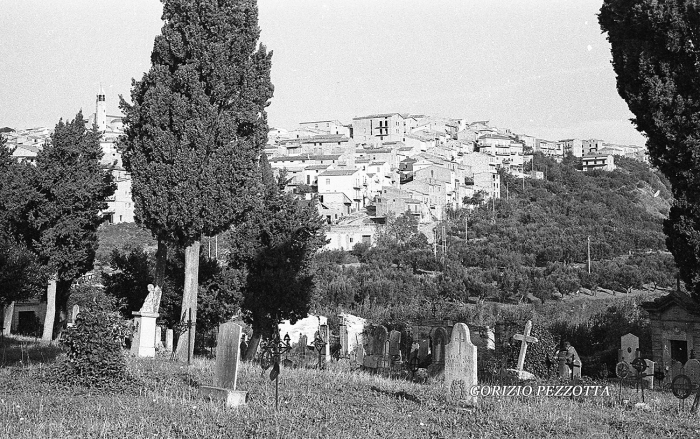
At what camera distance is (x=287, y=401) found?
12.2 meters

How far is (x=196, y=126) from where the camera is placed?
20516mm

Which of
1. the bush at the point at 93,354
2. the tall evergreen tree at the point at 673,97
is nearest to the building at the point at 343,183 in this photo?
the tall evergreen tree at the point at 673,97

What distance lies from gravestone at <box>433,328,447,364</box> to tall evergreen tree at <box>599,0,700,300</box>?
19.4 ft

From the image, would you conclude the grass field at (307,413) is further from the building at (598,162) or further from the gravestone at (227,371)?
the building at (598,162)

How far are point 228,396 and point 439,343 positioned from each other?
9.62m

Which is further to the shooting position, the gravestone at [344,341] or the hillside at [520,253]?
the hillside at [520,253]

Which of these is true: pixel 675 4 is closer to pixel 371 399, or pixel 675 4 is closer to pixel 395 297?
pixel 371 399

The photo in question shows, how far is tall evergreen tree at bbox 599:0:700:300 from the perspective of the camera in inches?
658

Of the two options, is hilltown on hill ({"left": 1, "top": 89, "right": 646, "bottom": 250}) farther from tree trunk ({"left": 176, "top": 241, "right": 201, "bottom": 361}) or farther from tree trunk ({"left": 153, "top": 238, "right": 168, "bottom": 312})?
tree trunk ({"left": 176, "top": 241, "right": 201, "bottom": 361})

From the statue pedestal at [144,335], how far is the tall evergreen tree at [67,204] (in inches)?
321

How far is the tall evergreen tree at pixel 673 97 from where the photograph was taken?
54.9ft

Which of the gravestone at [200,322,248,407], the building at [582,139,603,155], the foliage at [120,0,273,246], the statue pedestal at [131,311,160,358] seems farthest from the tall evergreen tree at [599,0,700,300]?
the building at [582,139,603,155]

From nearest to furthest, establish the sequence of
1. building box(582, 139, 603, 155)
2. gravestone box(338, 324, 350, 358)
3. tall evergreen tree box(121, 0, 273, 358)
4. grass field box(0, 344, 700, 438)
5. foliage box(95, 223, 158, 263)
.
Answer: grass field box(0, 344, 700, 438) → tall evergreen tree box(121, 0, 273, 358) → gravestone box(338, 324, 350, 358) → foliage box(95, 223, 158, 263) → building box(582, 139, 603, 155)

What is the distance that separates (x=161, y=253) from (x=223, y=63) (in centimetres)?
575
